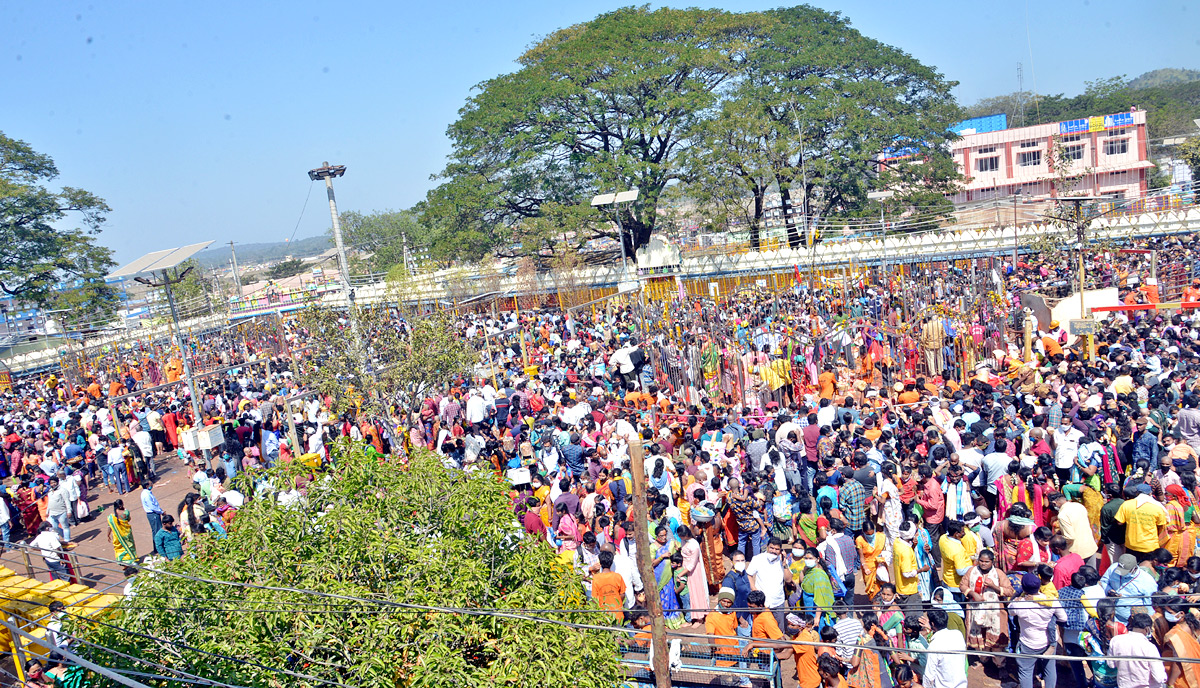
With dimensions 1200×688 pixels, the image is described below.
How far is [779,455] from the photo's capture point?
8.38 m

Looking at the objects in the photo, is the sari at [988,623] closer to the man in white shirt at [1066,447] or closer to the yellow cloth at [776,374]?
the man in white shirt at [1066,447]

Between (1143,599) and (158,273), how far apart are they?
1228 centimetres

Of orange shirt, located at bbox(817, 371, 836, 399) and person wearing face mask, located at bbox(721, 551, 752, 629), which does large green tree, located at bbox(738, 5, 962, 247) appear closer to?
orange shirt, located at bbox(817, 371, 836, 399)

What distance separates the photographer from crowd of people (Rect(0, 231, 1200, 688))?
5.32 m

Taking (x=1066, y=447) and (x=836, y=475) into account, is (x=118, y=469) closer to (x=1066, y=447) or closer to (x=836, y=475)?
(x=836, y=475)

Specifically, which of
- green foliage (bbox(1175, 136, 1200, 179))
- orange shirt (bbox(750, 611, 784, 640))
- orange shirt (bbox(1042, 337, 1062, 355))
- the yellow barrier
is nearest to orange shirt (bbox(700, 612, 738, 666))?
orange shirt (bbox(750, 611, 784, 640))

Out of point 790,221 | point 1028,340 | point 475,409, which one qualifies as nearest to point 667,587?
point 475,409

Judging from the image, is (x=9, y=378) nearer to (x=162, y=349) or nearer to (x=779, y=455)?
(x=162, y=349)

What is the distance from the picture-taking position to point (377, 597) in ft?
14.2

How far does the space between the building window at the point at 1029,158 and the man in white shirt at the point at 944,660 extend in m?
47.1

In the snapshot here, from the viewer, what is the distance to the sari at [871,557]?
645 centimetres

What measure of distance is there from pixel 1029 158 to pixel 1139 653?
4723 centimetres

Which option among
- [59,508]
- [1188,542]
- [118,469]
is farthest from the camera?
[118,469]

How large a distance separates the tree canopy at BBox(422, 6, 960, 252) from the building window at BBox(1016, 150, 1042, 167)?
1244 centimetres
